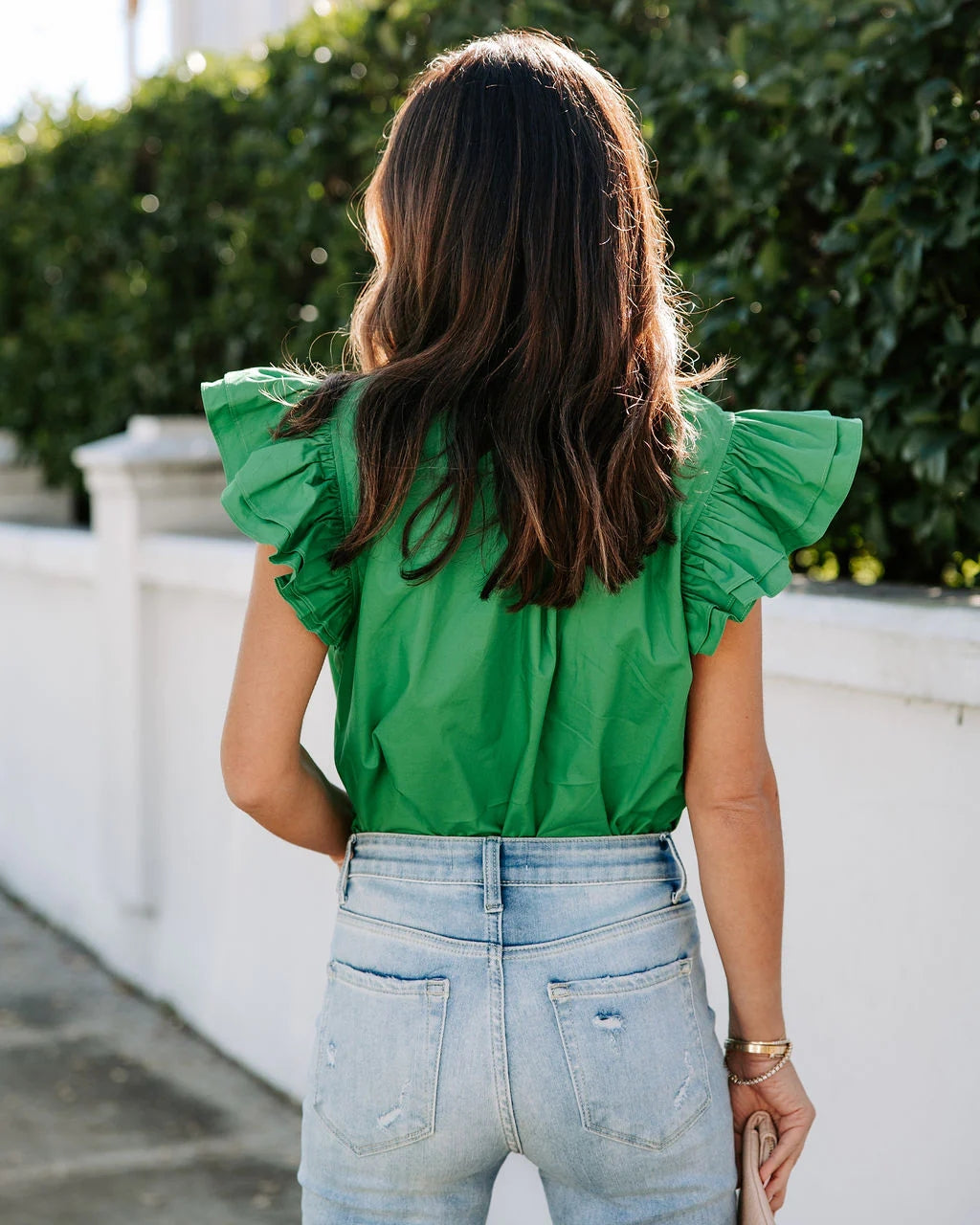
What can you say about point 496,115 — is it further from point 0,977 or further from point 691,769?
point 0,977

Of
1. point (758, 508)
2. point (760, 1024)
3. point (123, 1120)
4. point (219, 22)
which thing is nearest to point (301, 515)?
point (758, 508)

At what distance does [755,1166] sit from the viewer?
1588mm

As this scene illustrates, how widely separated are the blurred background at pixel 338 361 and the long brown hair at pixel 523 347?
15.5 inches

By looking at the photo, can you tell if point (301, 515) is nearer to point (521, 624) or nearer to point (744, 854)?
point (521, 624)

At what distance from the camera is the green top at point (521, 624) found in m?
1.49

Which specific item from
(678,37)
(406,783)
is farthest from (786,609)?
(678,37)

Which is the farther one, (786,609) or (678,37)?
(678,37)

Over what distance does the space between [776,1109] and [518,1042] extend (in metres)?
0.37

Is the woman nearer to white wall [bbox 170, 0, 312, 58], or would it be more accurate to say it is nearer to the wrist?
the wrist

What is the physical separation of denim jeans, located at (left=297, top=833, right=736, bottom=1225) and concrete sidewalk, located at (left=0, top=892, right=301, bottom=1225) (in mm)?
2034

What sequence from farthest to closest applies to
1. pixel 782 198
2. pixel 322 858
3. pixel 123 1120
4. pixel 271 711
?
pixel 123 1120
pixel 322 858
pixel 782 198
pixel 271 711

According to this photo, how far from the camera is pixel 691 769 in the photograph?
5.18ft

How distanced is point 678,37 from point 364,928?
2.40 metres

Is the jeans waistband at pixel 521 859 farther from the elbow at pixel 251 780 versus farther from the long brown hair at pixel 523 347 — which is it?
the long brown hair at pixel 523 347
